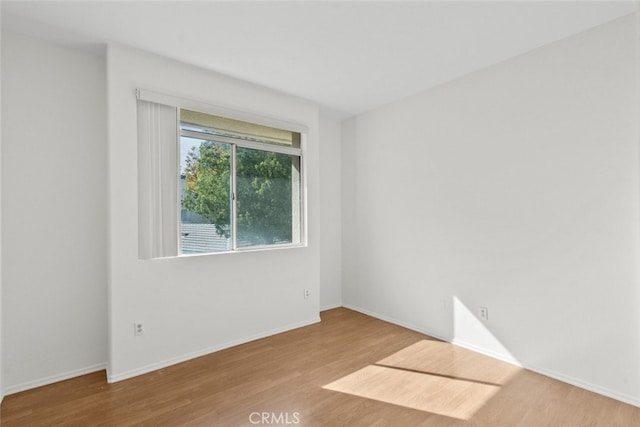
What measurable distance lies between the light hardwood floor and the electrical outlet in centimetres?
36

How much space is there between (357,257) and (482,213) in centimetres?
190

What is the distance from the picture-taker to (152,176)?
2770 mm

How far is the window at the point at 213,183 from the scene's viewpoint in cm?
277

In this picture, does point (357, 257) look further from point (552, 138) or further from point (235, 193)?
point (552, 138)

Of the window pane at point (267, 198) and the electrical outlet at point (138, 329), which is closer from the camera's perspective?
the electrical outlet at point (138, 329)

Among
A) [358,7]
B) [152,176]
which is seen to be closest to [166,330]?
[152,176]

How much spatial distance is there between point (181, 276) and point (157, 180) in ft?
3.02

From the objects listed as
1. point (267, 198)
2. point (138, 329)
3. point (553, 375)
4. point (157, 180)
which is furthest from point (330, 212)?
point (553, 375)

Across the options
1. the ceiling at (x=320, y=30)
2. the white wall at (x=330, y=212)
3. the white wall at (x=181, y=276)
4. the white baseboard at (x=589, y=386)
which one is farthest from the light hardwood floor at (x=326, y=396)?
the ceiling at (x=320, y=30)

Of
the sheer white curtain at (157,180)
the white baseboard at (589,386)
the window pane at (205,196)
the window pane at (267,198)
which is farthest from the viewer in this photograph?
the window pane at (267,198)

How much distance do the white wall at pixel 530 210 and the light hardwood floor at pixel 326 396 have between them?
0.33 meters

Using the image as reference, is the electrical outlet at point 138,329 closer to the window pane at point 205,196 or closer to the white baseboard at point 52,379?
the white baseboard at point 52,379

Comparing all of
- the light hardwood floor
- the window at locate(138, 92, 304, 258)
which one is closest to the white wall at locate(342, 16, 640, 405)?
the light hardwood floor

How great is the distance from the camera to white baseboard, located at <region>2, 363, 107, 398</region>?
94.3 inches
